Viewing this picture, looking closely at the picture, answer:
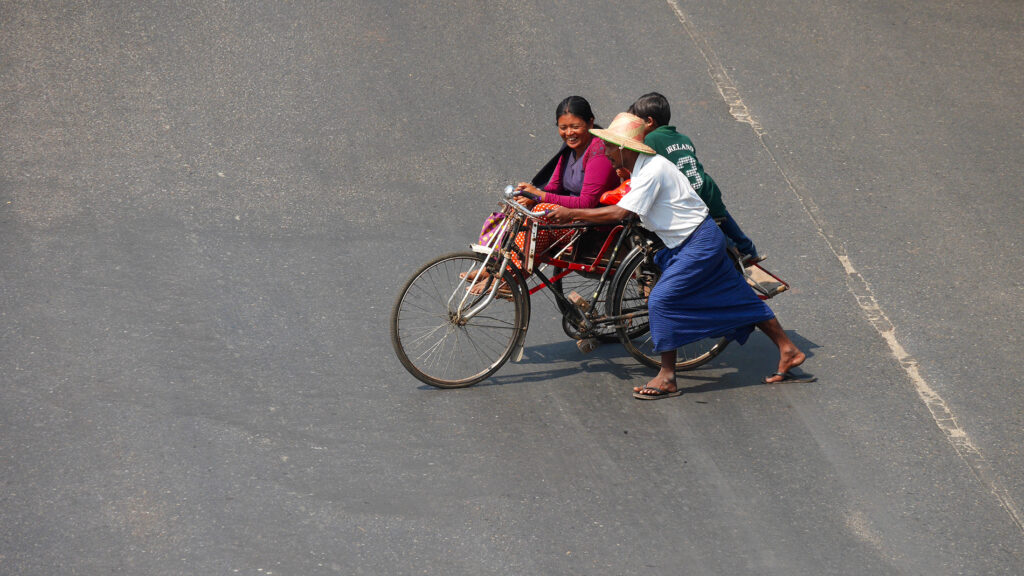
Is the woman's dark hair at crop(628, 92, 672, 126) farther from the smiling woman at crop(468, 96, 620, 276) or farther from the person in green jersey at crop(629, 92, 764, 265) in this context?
the smiling woman at crop(468, 96, 620, 276)

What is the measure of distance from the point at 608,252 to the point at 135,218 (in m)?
3.44

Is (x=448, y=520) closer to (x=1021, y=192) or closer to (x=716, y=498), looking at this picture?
(x=716, y=498)

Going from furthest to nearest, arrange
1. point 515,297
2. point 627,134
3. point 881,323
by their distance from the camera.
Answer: point 881,323 < point 515,297 < point 627,134

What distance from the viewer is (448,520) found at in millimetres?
4348

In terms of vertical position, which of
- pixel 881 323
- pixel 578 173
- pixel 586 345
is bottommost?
pixel 586 345

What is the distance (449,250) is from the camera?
21.7 ft

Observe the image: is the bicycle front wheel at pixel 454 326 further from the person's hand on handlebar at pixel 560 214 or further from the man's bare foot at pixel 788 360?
the man's bare foot at pixel 788 360

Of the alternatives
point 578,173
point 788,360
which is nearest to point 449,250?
point 578,173

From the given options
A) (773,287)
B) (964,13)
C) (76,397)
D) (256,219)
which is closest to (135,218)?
(256,219)

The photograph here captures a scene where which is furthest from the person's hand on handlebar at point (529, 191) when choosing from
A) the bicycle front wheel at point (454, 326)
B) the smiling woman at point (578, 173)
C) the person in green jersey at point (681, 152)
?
the person in green jersey at point (681, 152)

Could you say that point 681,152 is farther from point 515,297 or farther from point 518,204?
point 515,297

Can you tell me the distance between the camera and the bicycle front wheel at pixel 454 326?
5.24 metres

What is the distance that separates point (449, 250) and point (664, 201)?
2.01m

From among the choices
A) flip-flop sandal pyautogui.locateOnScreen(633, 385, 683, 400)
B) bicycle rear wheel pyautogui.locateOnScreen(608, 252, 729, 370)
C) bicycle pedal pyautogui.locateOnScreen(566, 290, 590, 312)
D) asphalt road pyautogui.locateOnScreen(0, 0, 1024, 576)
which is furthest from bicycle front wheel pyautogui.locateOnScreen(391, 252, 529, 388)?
flip-flop sandal pyautogui.locateOnScreen(633, 385, 683, 400)
